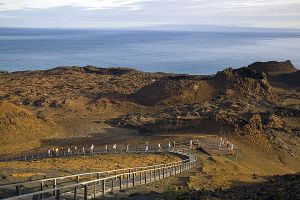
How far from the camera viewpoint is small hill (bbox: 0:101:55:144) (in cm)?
4953

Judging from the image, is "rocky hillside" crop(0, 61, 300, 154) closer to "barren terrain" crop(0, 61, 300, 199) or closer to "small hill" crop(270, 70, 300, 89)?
"barren terrain" crop(0, 61, 300, 199)

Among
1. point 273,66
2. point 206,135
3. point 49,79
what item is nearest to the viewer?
point 206,135

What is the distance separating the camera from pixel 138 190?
18.6 m

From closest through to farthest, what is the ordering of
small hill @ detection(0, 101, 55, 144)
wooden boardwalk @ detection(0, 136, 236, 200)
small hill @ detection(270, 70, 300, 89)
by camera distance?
wooden boardwalk @ detection(0, 136, 236, 200) → small hill @ detection(0, 101, 55, 144) → small hill @ detection(270, 70, 300, 89)

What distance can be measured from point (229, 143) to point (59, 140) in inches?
706

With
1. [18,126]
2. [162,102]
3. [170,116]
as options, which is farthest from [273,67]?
[18,126]

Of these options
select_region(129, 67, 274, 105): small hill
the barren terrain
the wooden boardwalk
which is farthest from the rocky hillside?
the wooden boardwalk

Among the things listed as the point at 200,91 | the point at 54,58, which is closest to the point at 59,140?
the point at 200,91

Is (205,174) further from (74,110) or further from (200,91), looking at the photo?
(200,91)

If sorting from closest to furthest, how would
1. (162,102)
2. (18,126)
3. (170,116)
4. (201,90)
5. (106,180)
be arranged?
(106,180) < (18,126) < (170,116) < (162,102) < (201,90)

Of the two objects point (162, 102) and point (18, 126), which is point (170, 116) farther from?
point (18, 126)

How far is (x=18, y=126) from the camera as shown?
167 ft

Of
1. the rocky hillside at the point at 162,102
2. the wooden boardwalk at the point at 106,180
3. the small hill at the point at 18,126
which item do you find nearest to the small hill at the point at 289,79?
the rocky hillside at the point at 162,102

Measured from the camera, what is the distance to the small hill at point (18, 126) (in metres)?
49.5
